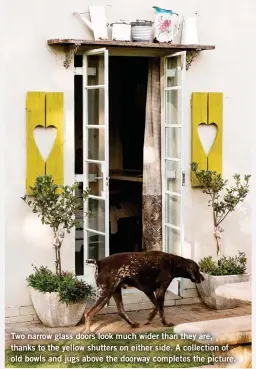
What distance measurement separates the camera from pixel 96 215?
7.77 meters

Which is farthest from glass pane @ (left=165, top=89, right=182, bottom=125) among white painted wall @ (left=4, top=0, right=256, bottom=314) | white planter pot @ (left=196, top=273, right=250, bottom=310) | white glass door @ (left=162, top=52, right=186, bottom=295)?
white planter pot @ (left=196, top=273, right=250, bottom=310)

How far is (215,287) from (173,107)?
5.62ft

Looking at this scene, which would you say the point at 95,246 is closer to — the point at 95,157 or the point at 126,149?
the point at 95,157

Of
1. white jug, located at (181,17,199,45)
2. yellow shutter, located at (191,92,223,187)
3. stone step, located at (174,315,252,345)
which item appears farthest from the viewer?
yellow shutter, located at (191,92,223,187)

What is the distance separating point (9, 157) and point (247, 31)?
2622mm

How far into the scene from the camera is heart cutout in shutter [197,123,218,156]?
8.14m

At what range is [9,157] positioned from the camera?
7297 mm

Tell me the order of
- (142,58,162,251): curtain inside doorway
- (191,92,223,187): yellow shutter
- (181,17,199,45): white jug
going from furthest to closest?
(142,58,162,251): curtain inside doorway, (191,92,223,187): yellow shutter, (181,17,199,45): white jug

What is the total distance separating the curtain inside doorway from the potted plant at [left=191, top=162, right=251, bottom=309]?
1.37 ft

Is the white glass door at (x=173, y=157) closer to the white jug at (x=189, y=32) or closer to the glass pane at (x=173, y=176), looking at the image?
the glass pane at (x=173, y=176)

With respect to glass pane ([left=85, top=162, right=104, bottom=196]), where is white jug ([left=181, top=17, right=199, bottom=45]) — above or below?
above

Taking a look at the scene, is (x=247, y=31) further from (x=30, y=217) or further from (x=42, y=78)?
(x=30, y=217)

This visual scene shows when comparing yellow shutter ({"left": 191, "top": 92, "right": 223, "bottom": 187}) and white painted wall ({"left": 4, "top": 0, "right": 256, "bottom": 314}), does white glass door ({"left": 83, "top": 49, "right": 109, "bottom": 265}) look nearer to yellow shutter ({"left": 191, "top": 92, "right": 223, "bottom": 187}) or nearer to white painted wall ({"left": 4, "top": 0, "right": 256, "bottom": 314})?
white painted wall ({"left": 4, "top": 0, "right": 256, "bottom": 314})

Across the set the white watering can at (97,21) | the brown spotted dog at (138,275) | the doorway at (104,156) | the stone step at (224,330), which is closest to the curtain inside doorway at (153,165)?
the doorway at (104,156)
